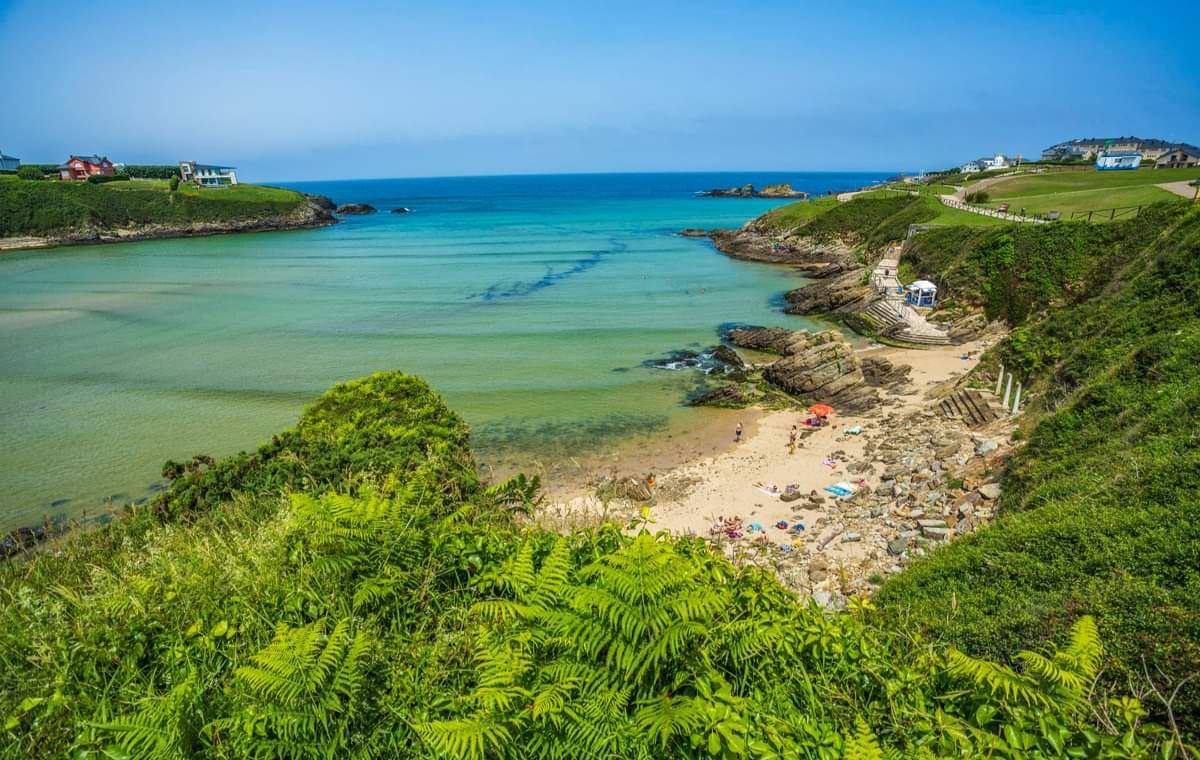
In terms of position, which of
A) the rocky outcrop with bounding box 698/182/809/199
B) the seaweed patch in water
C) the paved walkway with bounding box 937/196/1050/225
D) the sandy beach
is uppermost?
the rocky outcrop with bounding box 698/182/809/199

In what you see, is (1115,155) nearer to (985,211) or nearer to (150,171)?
(985,211)

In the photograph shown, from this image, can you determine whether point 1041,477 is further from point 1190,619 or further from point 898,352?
point 898,352

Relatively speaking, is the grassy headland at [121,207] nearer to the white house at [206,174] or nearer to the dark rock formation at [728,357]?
the white house at [206,174]

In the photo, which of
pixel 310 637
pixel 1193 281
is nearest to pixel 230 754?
pixel 310 637

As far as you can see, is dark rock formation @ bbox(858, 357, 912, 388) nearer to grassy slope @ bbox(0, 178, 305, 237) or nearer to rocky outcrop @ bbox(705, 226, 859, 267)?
rocky outcrop @ bbox(705, 226, 859, 267)

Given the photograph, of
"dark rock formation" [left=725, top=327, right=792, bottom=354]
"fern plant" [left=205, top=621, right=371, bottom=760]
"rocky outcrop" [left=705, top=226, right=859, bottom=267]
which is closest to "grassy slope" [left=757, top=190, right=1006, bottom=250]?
"rocky outcrop" [left=705, top=226, right=859, bottom=267]

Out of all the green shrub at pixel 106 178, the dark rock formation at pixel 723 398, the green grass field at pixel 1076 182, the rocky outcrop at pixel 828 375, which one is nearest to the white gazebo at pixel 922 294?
the rocky outcrop at pixel 828 375
